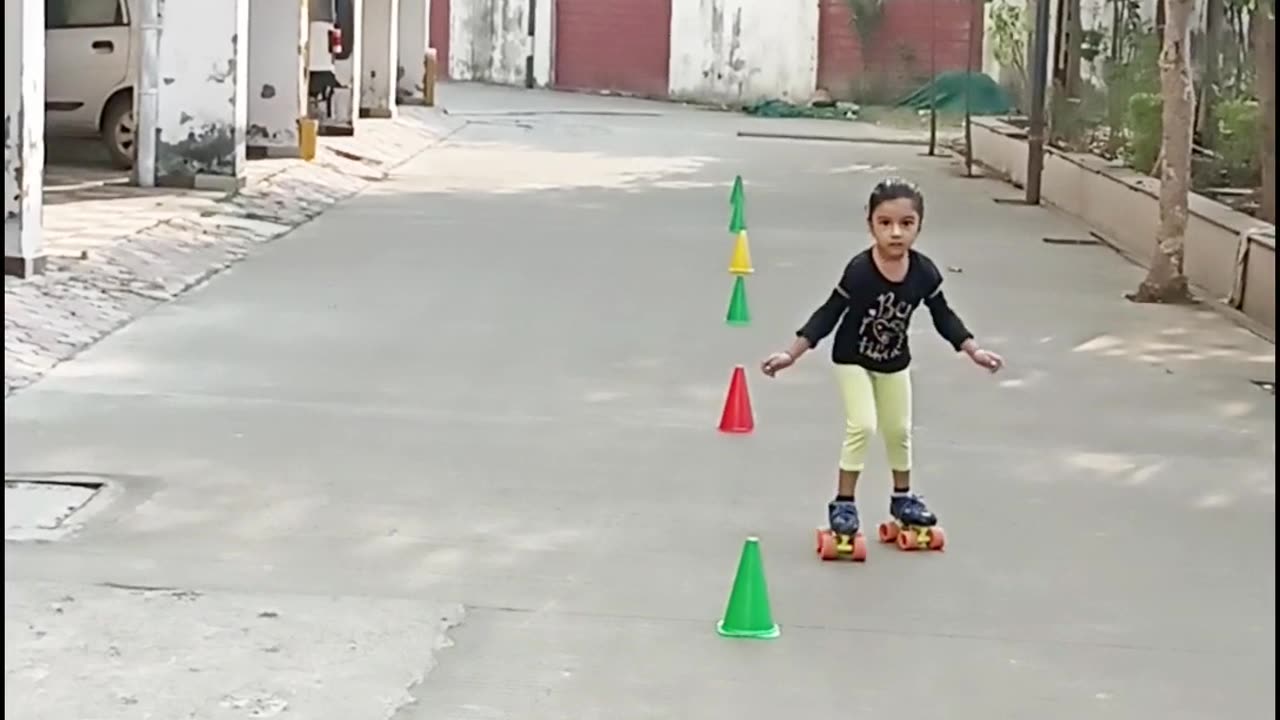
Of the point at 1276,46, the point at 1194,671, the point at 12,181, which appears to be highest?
the point at 1276,46

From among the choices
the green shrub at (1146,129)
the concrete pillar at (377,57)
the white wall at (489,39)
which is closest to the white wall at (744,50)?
the white wall at (489,39)

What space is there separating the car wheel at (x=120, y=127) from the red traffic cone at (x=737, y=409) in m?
11.2

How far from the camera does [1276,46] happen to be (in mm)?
15922

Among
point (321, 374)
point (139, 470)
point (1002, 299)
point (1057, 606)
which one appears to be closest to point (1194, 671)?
point (1057, 606)

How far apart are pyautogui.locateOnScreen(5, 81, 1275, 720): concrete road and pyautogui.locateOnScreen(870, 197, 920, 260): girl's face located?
107 cm

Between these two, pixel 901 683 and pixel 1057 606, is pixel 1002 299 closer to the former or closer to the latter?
pixel 1057 606

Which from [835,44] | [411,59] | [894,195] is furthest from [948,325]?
[835,44]

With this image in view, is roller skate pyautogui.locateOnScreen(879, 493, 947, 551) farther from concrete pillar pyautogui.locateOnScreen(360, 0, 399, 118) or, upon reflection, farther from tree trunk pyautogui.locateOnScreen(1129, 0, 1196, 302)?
concrete pillar pyautogui.locateOnScreen(360, 0, 399, 118)

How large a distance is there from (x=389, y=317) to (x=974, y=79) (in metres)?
22.9

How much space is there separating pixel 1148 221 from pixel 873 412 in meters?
10.2

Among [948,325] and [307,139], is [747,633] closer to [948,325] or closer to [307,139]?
[948,325]

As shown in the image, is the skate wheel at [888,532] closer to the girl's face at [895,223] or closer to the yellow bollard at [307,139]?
the girl's face at [895,223]

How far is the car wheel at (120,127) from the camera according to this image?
1919cm

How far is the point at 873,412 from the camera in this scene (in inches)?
287
